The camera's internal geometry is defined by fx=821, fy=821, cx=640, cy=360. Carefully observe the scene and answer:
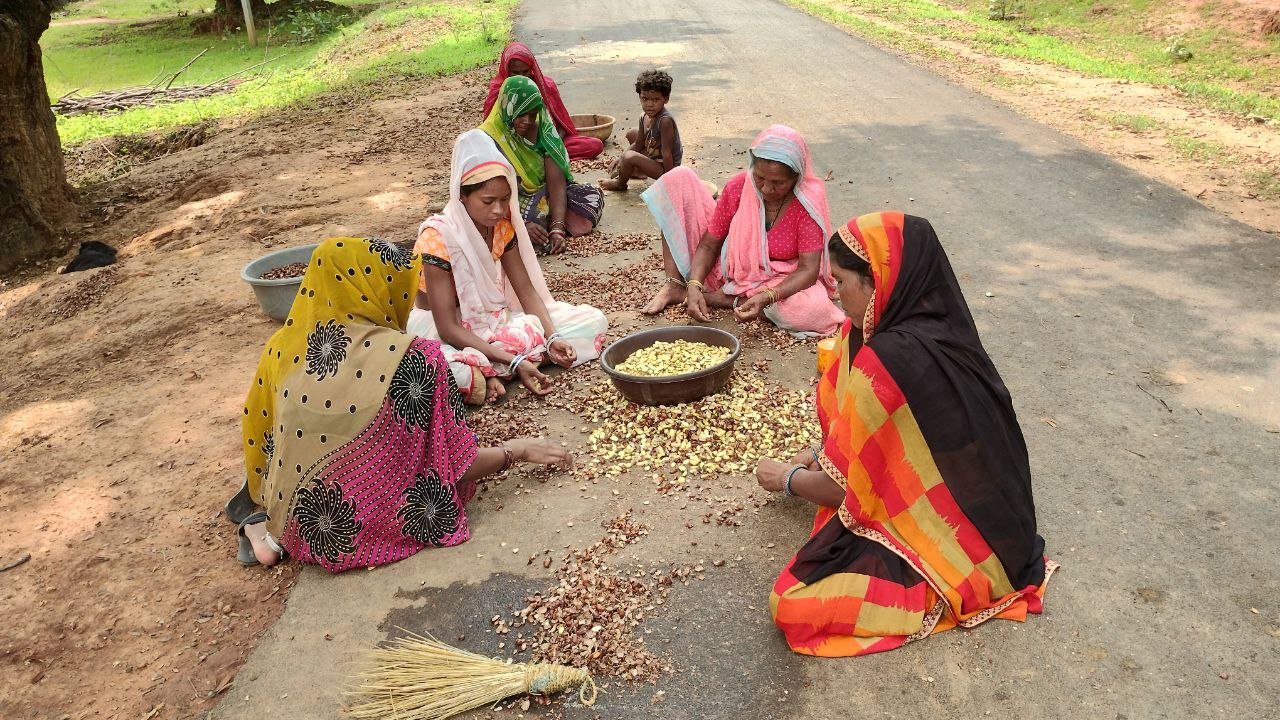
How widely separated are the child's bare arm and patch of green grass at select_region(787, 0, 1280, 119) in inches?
250

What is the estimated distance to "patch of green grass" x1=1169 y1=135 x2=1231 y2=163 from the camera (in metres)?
7.46

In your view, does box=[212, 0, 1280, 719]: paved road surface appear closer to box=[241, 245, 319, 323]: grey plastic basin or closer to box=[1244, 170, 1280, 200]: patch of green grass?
box=[1244, 170, 1280, 200]: patch of green grass

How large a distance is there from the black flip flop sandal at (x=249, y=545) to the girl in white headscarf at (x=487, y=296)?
3.77 feet

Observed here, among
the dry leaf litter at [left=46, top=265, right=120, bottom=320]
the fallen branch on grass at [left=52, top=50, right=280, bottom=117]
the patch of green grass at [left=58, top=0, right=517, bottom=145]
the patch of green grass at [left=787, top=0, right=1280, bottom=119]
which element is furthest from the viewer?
the fallen branch on grass at [left=52, top=50, right=280, bottom=117]

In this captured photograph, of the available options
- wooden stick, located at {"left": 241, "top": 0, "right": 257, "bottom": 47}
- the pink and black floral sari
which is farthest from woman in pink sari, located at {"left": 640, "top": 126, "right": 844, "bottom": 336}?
wooden stick, located at {"left": 241, "top": 0, "right": 257, "bottom": 47}

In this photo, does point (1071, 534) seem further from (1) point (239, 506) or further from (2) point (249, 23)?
(2) point (249, 23)

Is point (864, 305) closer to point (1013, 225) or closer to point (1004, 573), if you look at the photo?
point (1004, 573)

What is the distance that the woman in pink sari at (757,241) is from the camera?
180 inches

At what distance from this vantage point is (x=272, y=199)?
8023mm

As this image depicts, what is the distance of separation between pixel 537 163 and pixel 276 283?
220 cm

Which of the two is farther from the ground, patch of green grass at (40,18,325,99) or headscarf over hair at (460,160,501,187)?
headscarf over hair at (460,160,501,187)

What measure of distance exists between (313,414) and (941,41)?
1301 cm

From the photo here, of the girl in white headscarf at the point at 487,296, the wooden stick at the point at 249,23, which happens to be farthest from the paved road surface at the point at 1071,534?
the wooden stick at the point at 249,23

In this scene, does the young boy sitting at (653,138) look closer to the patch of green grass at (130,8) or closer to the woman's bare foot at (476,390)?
the woman's bare foot at (476,390)
